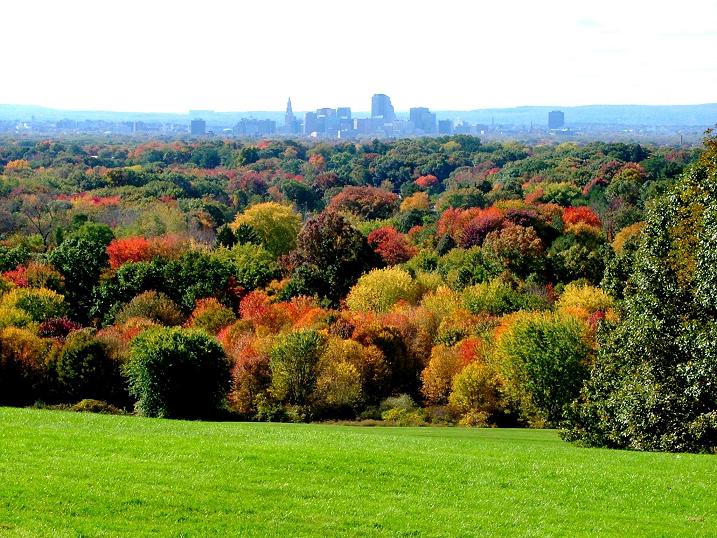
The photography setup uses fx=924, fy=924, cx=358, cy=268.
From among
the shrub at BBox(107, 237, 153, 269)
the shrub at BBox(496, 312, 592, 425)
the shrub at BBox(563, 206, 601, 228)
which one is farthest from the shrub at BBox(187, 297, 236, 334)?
the shrub at BBox(563, 206, 601, 228)

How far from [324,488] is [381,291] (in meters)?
41.4

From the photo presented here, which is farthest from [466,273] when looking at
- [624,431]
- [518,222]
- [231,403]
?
[624,431]

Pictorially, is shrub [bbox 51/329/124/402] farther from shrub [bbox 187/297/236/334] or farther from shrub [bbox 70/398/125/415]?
shrub [bbox 187/297/236/334]

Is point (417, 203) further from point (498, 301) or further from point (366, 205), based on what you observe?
point (498, 301)

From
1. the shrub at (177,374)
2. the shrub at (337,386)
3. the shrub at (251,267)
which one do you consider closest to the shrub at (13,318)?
the shrub at (177,374)

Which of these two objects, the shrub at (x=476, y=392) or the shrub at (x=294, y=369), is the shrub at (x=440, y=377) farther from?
the shrub at (x=294, y=369)

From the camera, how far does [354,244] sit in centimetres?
6266

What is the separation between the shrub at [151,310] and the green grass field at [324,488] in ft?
100

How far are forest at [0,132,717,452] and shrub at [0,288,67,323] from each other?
0.41 ft

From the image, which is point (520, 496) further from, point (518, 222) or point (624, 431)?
point (518, 222)

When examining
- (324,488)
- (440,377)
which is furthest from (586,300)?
(324,488)

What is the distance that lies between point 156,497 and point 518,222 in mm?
62143

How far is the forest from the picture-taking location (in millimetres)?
24547

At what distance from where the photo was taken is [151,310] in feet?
170
